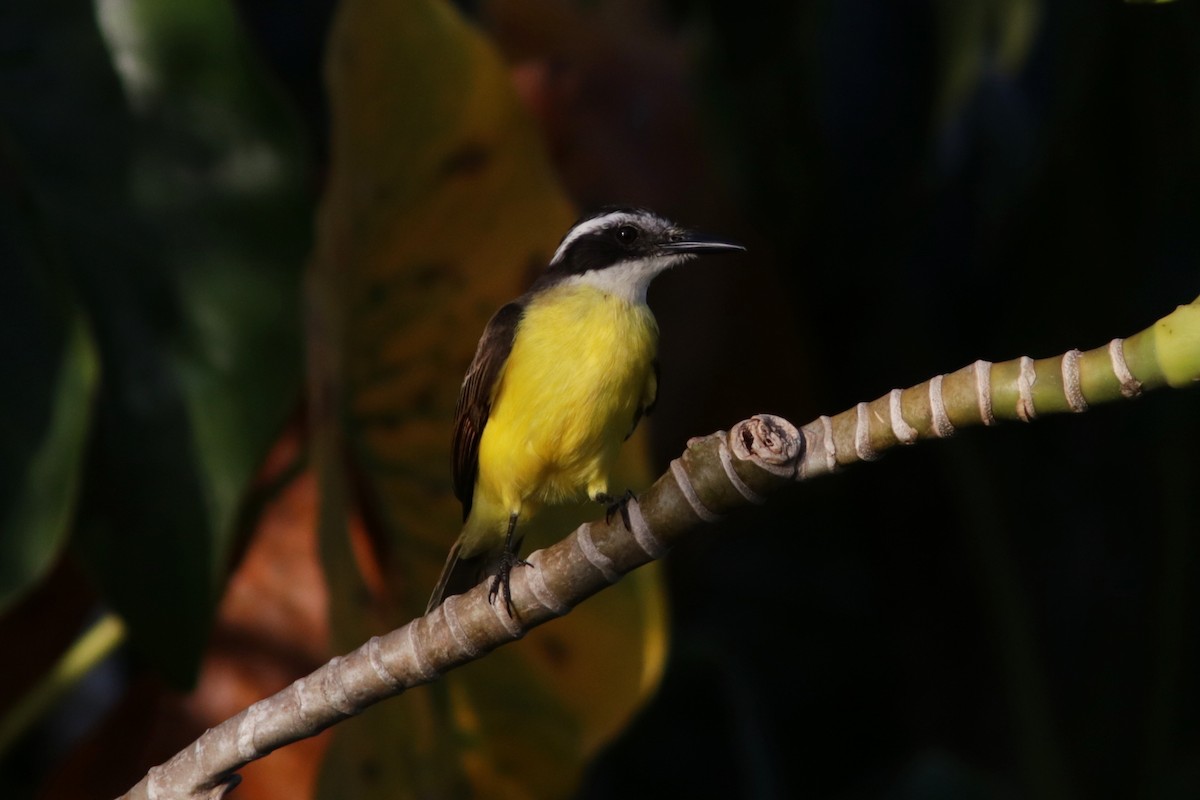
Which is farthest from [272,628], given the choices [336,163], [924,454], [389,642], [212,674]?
[924,454]

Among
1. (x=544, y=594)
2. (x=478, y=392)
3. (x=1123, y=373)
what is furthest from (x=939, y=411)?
(x=478, y=392)

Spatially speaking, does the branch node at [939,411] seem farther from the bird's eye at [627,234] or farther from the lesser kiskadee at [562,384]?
the bird's eye at [627,234]

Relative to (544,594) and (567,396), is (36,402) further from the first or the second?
(544,594)

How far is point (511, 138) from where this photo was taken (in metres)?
2.49

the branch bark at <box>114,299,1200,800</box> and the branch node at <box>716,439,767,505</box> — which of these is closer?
the branch bark at <box>114,299,1200,800</box>

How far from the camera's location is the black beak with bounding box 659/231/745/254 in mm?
1793

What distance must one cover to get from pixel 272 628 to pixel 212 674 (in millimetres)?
130

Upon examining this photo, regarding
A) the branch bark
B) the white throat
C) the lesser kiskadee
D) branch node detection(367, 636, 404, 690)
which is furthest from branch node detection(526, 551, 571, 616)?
the white throat

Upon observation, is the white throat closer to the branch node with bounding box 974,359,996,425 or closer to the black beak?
the black beak

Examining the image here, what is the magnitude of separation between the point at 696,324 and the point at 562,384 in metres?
1.65

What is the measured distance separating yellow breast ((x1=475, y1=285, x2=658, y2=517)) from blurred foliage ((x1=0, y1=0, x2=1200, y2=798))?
35 cm

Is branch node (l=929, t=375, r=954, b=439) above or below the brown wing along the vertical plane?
above

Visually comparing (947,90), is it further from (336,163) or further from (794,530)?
(794,530)

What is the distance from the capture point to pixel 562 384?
188 centimetres
